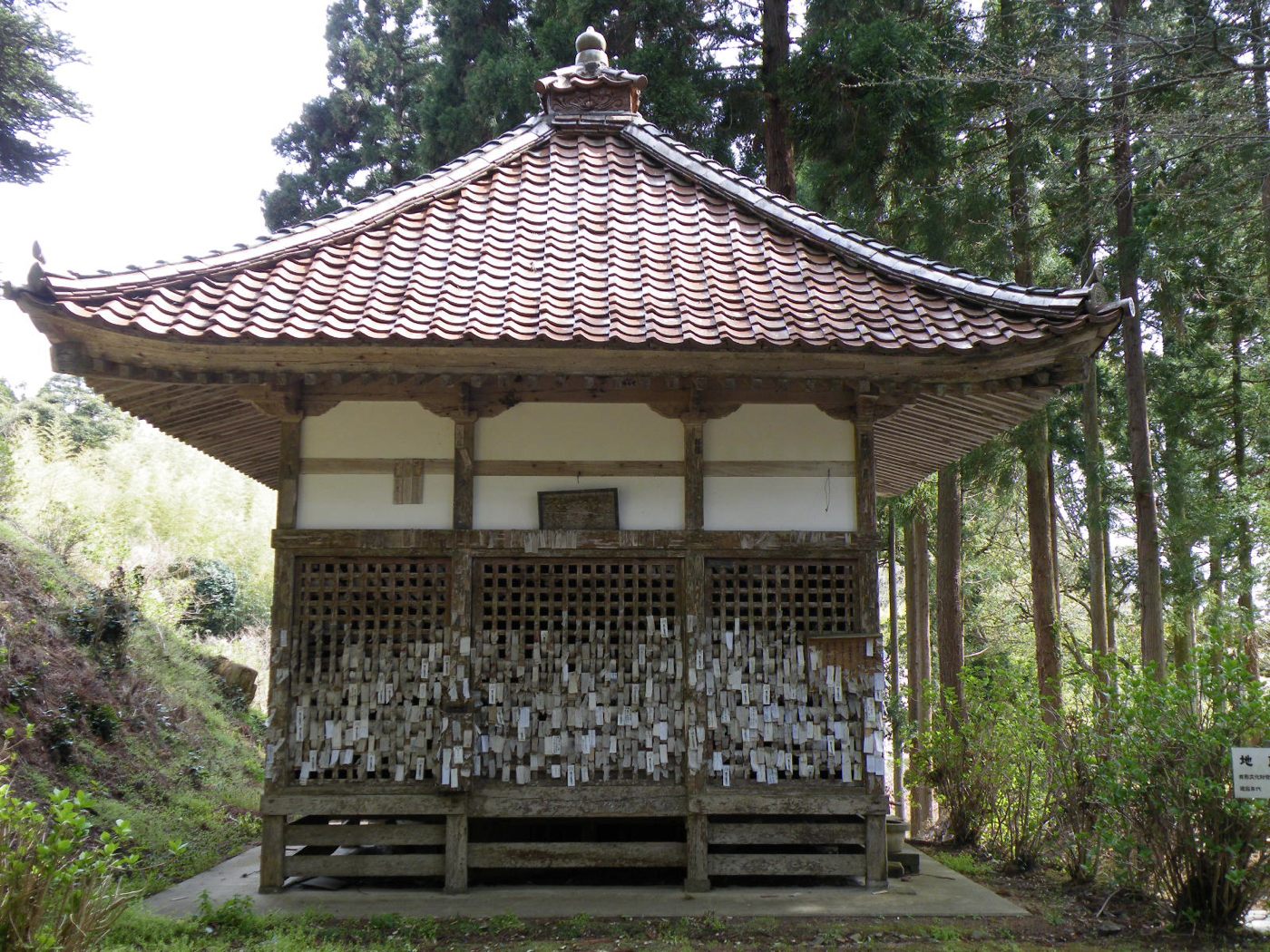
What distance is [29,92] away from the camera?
765 inches

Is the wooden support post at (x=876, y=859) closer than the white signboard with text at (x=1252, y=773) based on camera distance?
No

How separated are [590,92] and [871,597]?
16.9 ft

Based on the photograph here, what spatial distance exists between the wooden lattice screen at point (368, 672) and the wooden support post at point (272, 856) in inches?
12.4

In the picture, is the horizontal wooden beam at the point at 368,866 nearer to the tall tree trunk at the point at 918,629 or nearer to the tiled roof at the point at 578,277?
the tiled roof at the point at 578,277

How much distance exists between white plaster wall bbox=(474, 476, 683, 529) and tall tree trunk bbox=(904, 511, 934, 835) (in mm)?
9119

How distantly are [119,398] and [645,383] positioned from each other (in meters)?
3.63

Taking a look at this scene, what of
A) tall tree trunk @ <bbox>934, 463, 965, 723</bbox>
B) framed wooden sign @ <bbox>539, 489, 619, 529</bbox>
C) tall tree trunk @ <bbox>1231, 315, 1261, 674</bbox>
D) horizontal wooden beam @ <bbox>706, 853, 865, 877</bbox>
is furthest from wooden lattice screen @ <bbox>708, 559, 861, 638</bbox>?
tall tree trunk @ <bbox>1231, 315, 1261, 674</bbox>

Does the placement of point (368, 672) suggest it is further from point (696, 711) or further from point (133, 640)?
point (133, 640)

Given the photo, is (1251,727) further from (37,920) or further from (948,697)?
(37,920)

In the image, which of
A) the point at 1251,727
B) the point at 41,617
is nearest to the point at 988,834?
the point at 1251,727

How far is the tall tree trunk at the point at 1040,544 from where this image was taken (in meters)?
13.1

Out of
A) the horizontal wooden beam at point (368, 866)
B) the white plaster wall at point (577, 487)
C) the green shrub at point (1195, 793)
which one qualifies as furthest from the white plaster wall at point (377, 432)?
the green shrub at point (1195, 793)

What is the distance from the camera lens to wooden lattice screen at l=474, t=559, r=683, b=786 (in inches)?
242

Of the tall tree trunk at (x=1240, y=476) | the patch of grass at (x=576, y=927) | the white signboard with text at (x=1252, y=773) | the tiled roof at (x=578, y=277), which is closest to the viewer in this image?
the white signboard with text at (x=1252, y=773)
